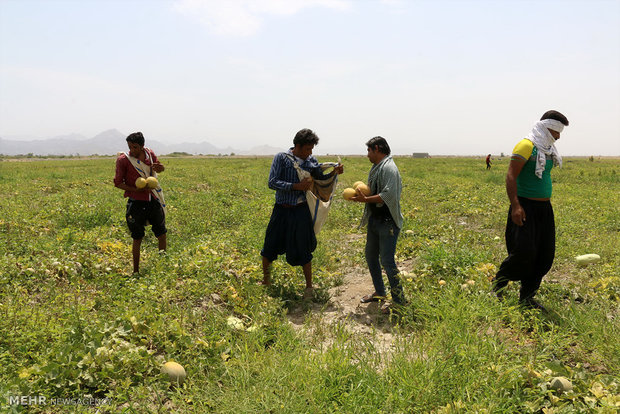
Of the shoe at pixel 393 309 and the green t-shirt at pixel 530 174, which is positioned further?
the shoe at pixel 393 309

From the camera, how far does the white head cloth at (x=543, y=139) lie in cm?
374

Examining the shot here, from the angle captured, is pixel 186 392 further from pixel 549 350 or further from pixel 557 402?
pixel 549 350

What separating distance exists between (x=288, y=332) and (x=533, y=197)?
9.90ft

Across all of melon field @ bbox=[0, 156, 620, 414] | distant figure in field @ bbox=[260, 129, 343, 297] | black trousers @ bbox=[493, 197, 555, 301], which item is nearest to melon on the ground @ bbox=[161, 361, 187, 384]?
melon field @ bbox=[0, 156, 620, 414]

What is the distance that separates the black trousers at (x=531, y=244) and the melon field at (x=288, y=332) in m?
0.39

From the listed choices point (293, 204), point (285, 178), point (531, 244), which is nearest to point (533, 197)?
point (531, 244)

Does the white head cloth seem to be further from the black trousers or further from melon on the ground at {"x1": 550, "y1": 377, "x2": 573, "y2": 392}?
melon on the ground at {"x1": 550, "y1": 377, "x2": 573, "y2": 392}

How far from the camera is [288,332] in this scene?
353 centimetres

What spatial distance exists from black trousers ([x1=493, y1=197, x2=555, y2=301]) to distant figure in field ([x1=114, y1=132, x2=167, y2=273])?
482 cm

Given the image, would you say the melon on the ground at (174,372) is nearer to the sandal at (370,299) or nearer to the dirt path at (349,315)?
the dirt path at (349,315)

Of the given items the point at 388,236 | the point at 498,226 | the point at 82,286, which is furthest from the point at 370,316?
the point at 498,226

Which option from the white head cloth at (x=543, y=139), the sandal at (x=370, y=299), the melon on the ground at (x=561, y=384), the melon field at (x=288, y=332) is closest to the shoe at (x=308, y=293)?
the melon field at (x=288, y=332)

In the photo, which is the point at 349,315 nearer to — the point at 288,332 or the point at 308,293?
the point at 308,293

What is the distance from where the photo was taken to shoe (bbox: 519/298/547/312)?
13.1ft
